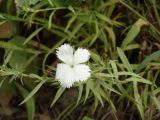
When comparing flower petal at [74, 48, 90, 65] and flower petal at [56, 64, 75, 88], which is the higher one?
flower petal at [74, 48, 90, 65]

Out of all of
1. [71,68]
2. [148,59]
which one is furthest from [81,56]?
[148,59]

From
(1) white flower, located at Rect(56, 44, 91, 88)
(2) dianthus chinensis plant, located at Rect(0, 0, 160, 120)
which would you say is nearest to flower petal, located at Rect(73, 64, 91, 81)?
(1) white flower, located at Rect(56, 44, 91, 88)

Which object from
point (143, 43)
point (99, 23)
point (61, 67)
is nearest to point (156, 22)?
point (143, 43)

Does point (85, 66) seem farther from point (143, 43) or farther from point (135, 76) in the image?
point (143, 43)

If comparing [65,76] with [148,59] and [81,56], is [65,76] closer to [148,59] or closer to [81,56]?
[81,56]

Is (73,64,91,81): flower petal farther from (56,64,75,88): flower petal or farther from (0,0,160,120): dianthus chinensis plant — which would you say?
(0,0,160,120): dianthus chinensis plant

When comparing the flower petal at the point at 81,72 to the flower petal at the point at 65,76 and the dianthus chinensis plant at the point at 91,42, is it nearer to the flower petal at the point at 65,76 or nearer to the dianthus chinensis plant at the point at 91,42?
the flower petal at the point at 65,76
